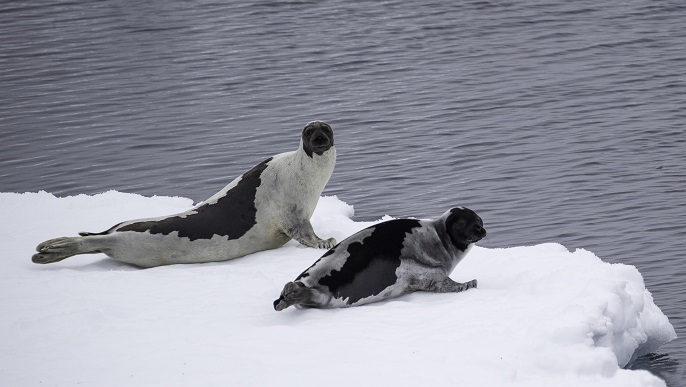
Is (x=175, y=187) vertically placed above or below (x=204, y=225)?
below

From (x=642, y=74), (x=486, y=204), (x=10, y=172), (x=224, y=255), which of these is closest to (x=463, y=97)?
(x=642, y=74)

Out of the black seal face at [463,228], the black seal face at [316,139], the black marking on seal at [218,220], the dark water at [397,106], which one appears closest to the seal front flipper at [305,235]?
the black marking on seal at [218,220]

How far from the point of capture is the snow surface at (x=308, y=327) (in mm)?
6320

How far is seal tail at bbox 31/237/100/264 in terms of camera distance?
28.4 ft

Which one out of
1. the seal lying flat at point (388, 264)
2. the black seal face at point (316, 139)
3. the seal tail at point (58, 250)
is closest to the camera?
the seal lying flat at point (388, 264)

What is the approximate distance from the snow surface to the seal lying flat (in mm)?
120

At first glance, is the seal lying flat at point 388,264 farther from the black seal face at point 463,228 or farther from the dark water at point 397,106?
the dark water at point 397,106

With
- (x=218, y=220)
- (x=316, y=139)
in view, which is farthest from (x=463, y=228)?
(x=218, y=220)

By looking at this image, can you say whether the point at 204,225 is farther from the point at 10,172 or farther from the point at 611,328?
the point at 10,172

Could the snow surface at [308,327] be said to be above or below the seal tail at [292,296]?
below

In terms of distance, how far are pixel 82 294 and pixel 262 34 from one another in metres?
15.5

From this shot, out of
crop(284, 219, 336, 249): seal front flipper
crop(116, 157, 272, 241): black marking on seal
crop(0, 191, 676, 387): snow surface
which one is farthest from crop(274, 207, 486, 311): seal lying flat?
crop(116, 157, 272, 241): black marking on seal

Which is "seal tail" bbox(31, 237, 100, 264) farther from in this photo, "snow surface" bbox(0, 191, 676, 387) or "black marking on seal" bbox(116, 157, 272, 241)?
"black marking on seal" bbox(116, 157, 272, 241)

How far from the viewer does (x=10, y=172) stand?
48.4 feet
